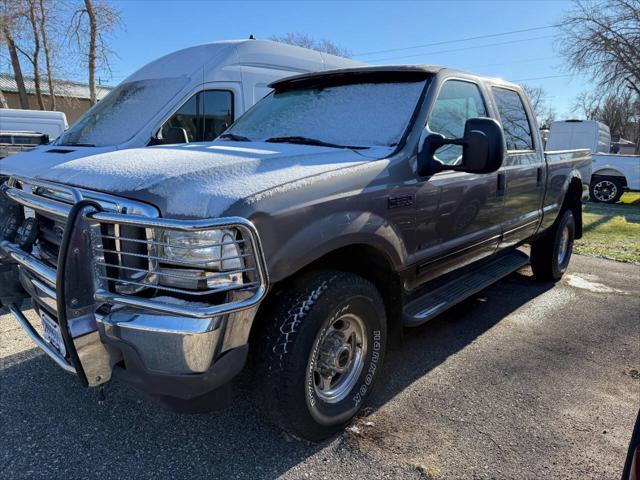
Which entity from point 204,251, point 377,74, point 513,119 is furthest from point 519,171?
point 204,251

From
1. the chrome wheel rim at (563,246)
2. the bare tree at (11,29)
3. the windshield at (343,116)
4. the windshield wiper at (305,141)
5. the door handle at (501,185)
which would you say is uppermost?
the bare tree at (11,29)

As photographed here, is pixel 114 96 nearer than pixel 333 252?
No

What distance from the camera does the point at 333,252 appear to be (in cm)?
256

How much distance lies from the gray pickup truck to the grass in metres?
4.73

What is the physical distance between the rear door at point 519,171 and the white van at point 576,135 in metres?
14.9

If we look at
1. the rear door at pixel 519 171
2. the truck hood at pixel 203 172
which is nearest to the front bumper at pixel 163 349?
the truck hood at pixel 203 172

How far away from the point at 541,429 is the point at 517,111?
2.91 metres

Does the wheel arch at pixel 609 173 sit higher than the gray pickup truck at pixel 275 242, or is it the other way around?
the gray pickup truck at pixel 275 242

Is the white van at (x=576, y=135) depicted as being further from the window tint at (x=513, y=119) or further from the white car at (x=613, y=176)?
the window tint at (x=513, y=119)

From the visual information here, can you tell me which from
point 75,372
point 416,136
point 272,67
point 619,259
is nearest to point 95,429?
point 75,372

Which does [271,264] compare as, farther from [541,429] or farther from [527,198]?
[527,198]

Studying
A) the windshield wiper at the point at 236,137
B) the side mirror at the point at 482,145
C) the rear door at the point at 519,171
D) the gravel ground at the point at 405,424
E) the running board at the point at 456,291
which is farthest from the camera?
the rear door at the point at 519,171

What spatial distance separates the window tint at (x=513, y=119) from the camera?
4.18 metres

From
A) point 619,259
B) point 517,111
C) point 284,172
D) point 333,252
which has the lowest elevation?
point 619,259
